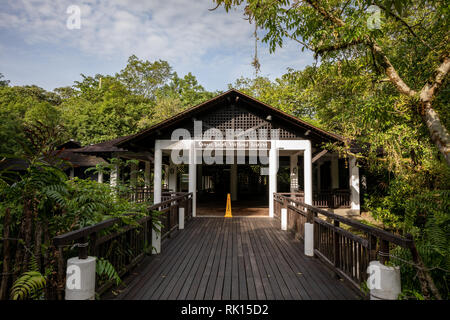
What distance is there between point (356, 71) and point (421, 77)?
1.55 m

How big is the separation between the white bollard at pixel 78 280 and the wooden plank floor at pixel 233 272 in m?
0.73

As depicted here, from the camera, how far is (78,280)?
2293 millimetres

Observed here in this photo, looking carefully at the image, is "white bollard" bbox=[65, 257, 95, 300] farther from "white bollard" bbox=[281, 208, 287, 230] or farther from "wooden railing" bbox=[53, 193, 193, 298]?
"white bollard" bbox=[281, 208, 287, 230]

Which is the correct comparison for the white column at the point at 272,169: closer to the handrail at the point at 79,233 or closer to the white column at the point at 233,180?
the white column at the point at 233,180

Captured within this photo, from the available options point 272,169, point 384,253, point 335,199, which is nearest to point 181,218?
point 272,169

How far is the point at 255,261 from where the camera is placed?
4.37 meters

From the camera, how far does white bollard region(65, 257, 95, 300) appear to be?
229cm

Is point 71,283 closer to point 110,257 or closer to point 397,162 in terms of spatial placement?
point 110,257

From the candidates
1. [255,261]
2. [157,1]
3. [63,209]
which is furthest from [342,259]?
[157,1]

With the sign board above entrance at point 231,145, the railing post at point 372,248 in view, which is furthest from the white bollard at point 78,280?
the sign board above entrance at point 231,145

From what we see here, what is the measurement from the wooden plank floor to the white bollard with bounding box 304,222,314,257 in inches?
5.8

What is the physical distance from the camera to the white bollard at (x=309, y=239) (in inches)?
184

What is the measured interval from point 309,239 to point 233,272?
184 cm

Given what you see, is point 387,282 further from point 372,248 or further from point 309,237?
point 309,237
